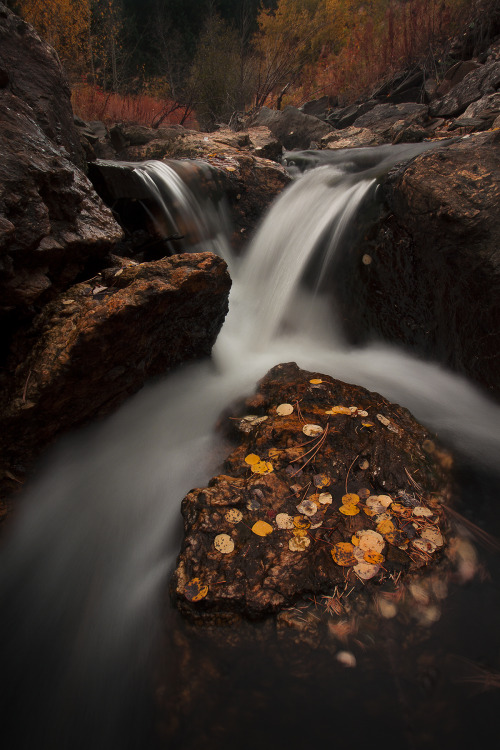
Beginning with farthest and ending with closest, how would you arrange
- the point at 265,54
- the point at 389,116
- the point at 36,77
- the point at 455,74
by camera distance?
the point at 265,54, the point at 389,116, the point at 455,74, the point at 36,77

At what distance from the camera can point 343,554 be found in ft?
5.45

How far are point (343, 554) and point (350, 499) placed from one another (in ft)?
0.99

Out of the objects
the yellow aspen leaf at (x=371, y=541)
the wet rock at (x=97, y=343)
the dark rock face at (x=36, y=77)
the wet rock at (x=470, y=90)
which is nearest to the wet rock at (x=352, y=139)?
the wet rock at (x=470, y=90)

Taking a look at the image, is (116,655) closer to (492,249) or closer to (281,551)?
(281,551)

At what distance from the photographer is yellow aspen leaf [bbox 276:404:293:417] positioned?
239cm

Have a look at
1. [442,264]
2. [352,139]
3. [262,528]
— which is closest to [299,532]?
[262,528]

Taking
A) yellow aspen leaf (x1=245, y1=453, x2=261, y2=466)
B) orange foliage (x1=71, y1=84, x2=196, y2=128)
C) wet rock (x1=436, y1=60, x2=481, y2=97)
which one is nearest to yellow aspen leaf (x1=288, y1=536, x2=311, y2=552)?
yellow aspen leaf (x1=245, y1=453, x2=261, y2=466)

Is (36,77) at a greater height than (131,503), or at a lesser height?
greater

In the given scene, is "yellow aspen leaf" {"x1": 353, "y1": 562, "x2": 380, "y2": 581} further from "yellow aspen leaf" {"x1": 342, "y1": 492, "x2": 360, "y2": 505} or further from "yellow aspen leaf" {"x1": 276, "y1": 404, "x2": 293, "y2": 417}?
"yellow aspen leaf" {"x1": 276, "y1": 404, "x2": 293, "y2": 417}

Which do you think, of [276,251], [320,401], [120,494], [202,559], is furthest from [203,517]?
[276,251]

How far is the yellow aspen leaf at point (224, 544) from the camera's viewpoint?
166 centimetres

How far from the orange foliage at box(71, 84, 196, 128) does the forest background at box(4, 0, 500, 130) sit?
33 mm

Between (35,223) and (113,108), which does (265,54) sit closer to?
(113,108)

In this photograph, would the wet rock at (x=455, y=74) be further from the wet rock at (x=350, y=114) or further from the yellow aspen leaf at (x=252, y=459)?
the yellow aspen leaf at (x=252, y=459)
